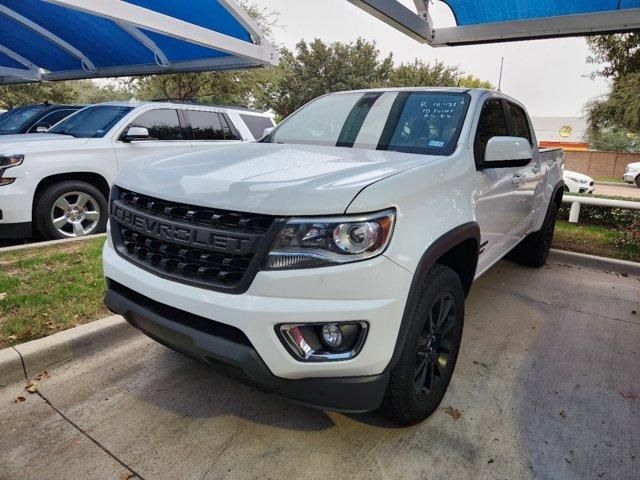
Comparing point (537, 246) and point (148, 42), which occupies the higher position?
point (148, 42)

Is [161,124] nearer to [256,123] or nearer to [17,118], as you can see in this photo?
[256,123]

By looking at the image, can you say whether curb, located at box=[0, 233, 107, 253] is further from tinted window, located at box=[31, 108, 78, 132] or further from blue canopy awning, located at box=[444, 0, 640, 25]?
blue canopy awning, located at box=[444, 0, 640, 25]

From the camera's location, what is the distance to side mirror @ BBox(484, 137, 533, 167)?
2689 millimetres

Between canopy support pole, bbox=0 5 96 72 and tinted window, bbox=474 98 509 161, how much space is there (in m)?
10.7

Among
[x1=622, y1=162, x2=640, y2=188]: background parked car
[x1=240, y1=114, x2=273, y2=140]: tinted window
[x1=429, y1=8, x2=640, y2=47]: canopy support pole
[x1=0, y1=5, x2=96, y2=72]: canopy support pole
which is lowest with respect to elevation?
[x1=622, y1=162, x2=640, y2=188]: background parked car

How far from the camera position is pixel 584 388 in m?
2.75

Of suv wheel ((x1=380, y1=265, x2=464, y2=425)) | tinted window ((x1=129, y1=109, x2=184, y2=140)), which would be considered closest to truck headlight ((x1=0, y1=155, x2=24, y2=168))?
tinted window ((x1=129, y1=109, x2=184, y2=140))

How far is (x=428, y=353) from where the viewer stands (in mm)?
2285

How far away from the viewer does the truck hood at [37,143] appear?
4977mm

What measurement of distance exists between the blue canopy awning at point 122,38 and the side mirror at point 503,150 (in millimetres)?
5918

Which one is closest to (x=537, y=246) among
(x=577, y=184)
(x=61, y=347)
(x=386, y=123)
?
(x=386, y=123)

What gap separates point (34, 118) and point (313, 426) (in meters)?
8.46

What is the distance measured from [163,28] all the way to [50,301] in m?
5.29

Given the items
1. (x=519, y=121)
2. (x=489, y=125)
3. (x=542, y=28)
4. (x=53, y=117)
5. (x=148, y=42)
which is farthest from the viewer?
(x=148, y=42)
